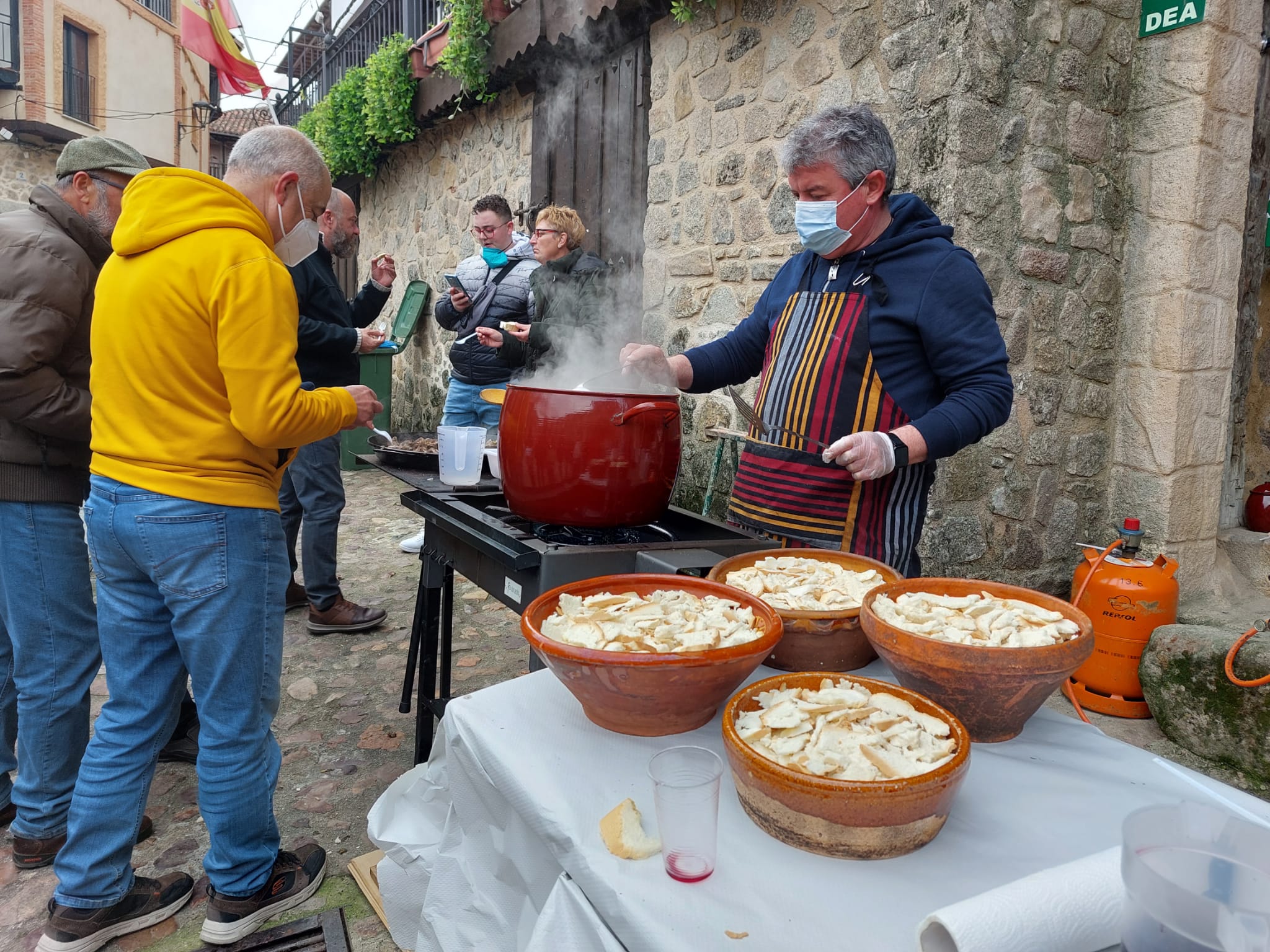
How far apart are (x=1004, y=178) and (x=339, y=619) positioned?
11.8 ft

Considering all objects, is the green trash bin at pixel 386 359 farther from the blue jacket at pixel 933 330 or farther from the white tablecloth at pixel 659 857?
the white tablecloth at pixel 659 857

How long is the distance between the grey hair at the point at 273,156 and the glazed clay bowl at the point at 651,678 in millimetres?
1330

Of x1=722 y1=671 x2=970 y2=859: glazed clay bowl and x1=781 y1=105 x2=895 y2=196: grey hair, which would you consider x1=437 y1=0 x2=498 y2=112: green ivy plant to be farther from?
x1=722 y1=671 x2=970 y2=859: glazed clay bowl

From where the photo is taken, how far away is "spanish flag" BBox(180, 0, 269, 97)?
530 inches

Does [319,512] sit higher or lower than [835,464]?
lower

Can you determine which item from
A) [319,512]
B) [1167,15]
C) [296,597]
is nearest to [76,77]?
[296,597]

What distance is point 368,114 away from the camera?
322 inches

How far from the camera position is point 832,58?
12.3 feet

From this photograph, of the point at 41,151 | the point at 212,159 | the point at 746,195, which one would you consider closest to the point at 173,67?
the point at 212,159

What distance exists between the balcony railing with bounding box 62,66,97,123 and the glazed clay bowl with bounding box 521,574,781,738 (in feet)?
77.8

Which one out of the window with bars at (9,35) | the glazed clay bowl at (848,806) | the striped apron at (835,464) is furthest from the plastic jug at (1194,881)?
→ the window with bars at (9,35)

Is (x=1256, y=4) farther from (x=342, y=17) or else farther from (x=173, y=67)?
(x=173, y=67)

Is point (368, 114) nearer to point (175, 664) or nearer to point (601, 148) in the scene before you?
point (601, 148)

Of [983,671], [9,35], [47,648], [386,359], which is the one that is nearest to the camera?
[983,671]
